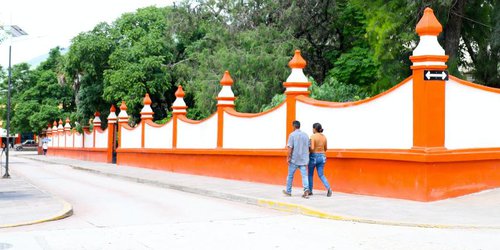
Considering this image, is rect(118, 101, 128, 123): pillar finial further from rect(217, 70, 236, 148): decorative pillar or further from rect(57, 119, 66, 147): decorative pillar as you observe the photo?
rect(57, 119, 66, 147): decorative pillar

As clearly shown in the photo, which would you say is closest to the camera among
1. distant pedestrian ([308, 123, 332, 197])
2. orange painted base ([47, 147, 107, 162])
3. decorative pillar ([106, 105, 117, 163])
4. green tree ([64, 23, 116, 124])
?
distant pedestrian ([308, 123, 332, 197])

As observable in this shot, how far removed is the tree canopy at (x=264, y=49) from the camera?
22.8m

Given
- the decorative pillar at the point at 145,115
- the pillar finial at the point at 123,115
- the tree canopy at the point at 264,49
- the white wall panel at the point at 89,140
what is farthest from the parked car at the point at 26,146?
the decorative pillar at the point at 145,115

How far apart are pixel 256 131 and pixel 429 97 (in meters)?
7.62

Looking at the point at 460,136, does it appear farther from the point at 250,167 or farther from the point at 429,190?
the point at 250,167

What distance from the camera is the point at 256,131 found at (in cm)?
1991

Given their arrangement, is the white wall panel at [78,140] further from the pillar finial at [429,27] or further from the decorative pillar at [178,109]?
the pillar finial at [429,27]

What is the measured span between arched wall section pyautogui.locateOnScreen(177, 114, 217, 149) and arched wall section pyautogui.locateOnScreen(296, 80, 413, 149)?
6.24 m

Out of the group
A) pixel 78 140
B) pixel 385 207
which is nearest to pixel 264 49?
pixel 385 207

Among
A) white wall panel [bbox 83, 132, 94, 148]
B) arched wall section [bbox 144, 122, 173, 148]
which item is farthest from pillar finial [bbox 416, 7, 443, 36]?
white wall panel [bbox 83, 132, 94, 148]

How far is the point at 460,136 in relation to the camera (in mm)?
13820

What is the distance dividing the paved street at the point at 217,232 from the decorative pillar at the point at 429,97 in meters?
3.22

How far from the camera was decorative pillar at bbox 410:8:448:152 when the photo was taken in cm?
1314

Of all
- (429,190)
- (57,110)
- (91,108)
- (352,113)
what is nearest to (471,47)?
(352,113)
